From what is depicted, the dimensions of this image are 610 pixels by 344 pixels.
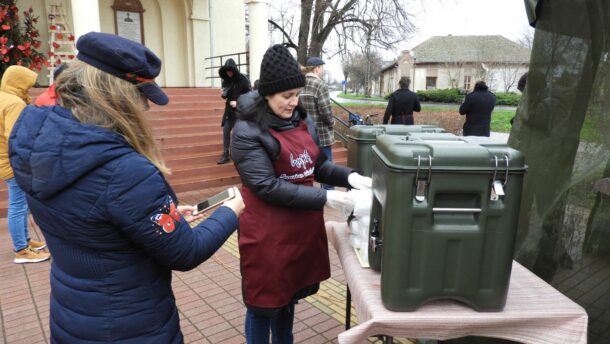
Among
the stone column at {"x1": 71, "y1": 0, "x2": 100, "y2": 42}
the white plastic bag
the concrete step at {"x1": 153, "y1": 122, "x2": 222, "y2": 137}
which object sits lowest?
the concrete step at {"x1": 153, "y1": 122, "x2": 222, "y2": 137}

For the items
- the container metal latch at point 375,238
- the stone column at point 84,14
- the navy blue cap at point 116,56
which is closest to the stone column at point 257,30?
the stone column at point 84,14

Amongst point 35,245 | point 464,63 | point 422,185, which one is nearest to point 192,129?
point 35,245

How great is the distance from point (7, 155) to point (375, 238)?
3.80m

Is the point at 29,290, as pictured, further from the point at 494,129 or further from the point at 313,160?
the point at 494,129

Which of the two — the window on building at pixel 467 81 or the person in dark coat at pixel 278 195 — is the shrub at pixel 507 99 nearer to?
the window on building at pixel 467 81

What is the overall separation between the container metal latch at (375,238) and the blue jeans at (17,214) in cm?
390

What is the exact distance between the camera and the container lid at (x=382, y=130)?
2.25 m

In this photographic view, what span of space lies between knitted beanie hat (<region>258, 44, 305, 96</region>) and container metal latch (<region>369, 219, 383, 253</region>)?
0.75 m

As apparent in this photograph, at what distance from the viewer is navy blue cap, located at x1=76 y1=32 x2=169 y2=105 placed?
1236mm

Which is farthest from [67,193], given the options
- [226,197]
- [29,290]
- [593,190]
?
[29,290]

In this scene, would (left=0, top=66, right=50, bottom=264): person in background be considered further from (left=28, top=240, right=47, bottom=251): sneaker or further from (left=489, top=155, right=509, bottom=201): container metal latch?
(left=489, top=155, right=509, bottom=201): container metal latch

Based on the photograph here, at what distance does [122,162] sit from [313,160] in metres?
1.10

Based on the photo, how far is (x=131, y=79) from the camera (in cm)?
129

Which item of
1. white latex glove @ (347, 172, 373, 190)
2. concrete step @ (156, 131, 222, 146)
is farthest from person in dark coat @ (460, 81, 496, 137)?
white latex glove @ (347, 172, 373, 190)
